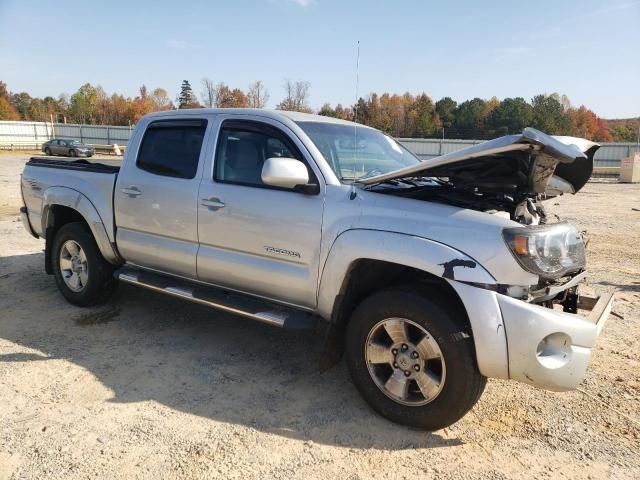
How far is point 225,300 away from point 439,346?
1.77 metres

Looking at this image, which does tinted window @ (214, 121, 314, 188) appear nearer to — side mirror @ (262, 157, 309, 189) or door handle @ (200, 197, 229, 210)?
door handle @ (200, 197, 229, 210)

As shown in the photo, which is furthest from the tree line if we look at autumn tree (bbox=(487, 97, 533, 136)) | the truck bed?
the truck bed

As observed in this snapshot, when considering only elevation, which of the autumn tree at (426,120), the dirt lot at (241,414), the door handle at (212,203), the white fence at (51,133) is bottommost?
the dirt lot at (241,414)

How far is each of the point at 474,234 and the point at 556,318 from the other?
635 mm

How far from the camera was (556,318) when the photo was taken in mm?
2797

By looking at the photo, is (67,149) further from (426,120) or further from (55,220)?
(426,120)

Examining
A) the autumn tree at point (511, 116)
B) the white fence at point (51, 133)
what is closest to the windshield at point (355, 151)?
the white fence at point (51, 133)

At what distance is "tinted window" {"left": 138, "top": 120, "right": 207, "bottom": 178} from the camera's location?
14.2 feet

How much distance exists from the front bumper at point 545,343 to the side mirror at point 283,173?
1474 millimetres

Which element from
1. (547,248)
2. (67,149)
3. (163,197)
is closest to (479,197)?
(547,248)

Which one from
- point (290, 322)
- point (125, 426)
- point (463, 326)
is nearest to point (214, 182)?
point (290, 322)

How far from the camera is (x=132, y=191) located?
4617 millimetres

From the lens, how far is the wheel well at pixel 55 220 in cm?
542

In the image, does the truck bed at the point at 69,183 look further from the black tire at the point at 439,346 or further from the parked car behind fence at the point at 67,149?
the parked car behind fence at the point at 67,149
